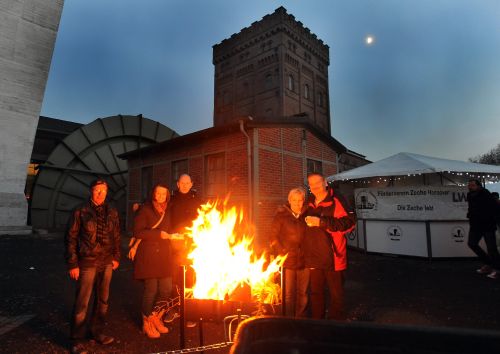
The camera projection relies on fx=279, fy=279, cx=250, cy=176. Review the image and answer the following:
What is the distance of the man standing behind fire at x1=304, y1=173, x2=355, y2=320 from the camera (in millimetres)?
3328

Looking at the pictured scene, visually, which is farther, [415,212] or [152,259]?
[415,212]

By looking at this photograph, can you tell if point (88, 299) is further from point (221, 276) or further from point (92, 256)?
point (221, 276)

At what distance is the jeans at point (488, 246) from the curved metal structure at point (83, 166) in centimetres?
1911

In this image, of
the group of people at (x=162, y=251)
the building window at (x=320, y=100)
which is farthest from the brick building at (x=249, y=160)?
the building window at (x=320, y=100)

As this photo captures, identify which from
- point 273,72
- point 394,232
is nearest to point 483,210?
point 394,232

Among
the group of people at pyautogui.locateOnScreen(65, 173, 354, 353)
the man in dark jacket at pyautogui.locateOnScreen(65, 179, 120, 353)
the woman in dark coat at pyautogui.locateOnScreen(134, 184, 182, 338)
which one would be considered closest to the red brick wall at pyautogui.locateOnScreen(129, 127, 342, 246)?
the woman in dark coat at pyautogui.locateOnScreen(134, 184, 182, 338)

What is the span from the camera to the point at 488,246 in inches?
251

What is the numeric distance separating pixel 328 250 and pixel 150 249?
7.44 ft

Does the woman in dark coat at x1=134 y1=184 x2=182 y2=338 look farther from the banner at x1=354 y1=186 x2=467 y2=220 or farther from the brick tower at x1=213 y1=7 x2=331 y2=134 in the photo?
the brick tower at x1=213 y1=7 x2=331 y2=134

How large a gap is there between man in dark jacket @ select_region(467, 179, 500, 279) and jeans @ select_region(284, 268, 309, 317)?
5.35 metres

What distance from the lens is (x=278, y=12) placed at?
1501 inches

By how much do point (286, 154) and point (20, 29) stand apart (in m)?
14.8

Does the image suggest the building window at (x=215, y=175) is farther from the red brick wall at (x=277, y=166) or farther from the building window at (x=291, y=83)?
the building window at (x=291, y=83)

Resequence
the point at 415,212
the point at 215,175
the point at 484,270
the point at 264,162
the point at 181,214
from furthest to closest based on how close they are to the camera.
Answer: the point at 215,175, the point at 264,162, the point at 415,212, the point at 484,270, the point at 181,214
